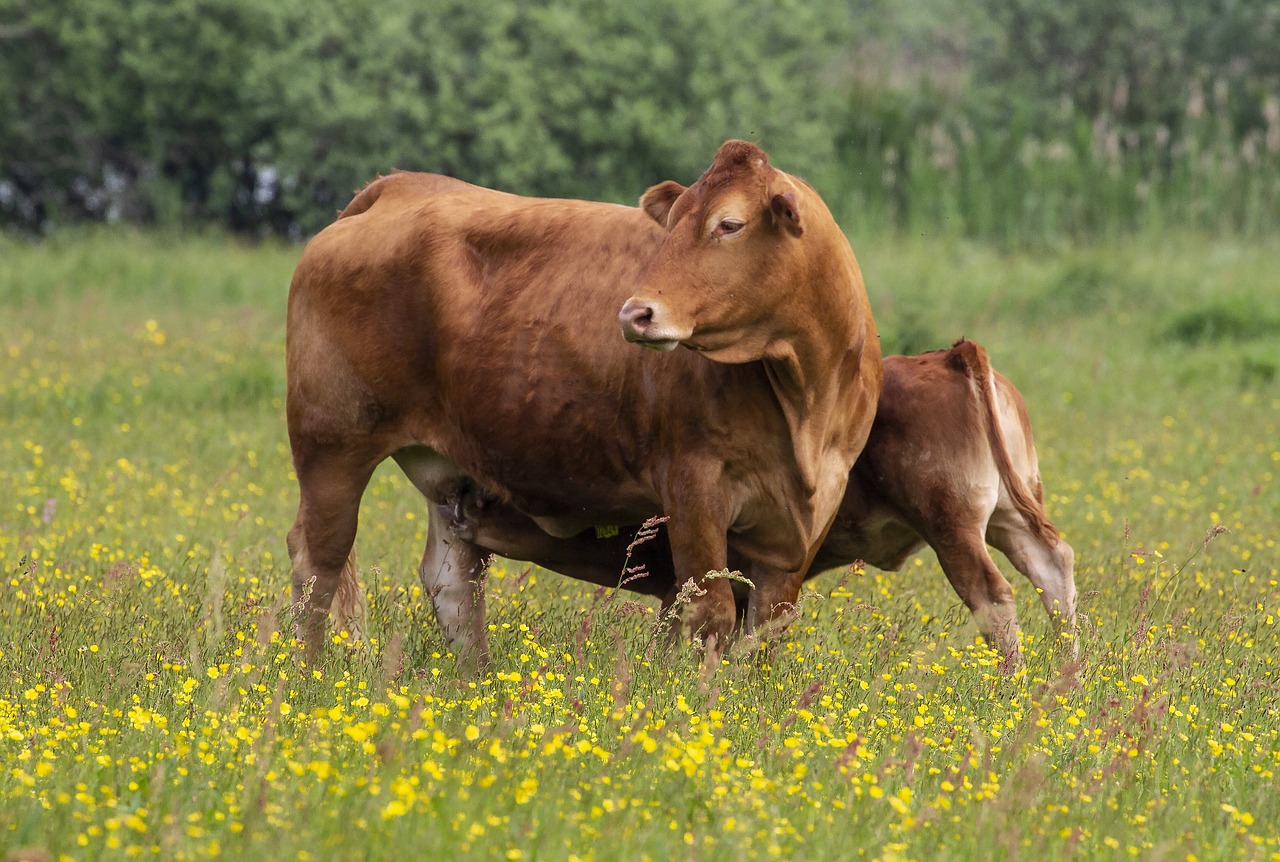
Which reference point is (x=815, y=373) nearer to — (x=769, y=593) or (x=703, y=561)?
(x=703, y=561)

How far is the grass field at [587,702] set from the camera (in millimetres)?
3809

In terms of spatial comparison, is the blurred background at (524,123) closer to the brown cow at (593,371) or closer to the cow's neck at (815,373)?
the brown cow at (593,371)

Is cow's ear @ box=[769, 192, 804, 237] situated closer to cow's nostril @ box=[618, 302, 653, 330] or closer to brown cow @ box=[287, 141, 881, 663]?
brown cow @ box=[287, 141, 881, 663]

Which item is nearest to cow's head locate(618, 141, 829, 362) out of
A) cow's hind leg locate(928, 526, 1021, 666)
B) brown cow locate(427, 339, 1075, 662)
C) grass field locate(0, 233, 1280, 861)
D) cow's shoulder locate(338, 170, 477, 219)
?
grass field locate(0, 233, 1280, 861)

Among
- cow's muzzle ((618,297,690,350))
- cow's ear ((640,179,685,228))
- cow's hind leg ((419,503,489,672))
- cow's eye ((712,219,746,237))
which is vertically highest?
cow's eye ((712,219,746,237))

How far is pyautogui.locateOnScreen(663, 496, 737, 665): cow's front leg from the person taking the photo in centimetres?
538

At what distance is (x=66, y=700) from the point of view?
4.80 metres

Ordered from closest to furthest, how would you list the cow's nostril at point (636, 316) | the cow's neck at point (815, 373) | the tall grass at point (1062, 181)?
1. the cow's nostril at point (636, 316)
2. the cow's neck at point (815, 373)
3. the tall grass at point (1062, 181)

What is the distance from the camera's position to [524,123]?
2002 cm

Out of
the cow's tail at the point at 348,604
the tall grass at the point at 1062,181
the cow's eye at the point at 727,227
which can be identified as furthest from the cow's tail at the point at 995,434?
the tall grass at the point at 1062,181

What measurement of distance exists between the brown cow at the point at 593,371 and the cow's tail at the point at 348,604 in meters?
0.02

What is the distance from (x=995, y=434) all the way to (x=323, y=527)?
2504mm

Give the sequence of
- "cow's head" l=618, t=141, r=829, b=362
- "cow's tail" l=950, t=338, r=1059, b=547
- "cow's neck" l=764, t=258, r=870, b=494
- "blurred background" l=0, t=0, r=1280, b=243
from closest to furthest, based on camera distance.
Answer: "cow's head" l=618, t=141, r=829, b=362, "cow's neck" l=764, t=258, r=870, b=494, "cow's tail" l=950, t=338, r=1059, b=547, "blurred background" l=0, t=0, r=1280, b=243

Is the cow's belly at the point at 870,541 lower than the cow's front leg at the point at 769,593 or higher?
lower
